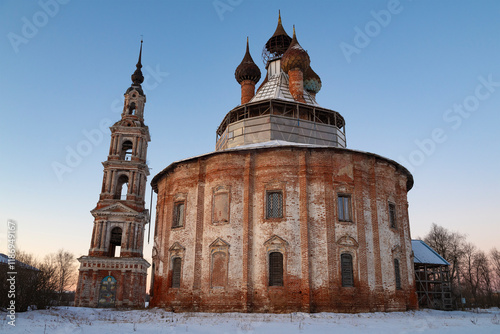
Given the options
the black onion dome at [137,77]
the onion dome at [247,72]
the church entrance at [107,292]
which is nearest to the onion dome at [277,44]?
the onion dome at [247,72]

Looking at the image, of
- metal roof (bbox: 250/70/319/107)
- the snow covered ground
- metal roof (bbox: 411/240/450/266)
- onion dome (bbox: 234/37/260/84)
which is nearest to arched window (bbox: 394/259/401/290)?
the snow covered ground

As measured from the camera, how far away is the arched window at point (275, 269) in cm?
1841

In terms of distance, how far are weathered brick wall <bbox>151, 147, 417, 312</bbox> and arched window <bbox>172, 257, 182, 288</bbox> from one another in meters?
0.23

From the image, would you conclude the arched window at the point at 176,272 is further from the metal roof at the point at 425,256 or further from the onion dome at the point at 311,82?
the onion dome at the point at 311,82

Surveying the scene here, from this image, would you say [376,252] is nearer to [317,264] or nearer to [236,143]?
[317,264]

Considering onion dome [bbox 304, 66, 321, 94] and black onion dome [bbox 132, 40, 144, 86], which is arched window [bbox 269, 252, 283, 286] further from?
black onion dome [bbox 132, 40, 144, 86]

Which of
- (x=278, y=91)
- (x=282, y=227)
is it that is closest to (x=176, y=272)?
(x=282, y=227)

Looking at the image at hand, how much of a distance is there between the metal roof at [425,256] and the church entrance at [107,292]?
2035cm

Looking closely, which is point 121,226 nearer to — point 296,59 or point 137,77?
point 137,77

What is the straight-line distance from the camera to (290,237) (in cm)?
1873

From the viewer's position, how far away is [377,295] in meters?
18.5

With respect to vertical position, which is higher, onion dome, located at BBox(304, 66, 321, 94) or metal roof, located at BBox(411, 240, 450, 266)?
onion dome, located at BBox(304, 66, 321, 94)

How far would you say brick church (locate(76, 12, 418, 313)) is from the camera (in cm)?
1822

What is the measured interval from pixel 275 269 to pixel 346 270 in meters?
3.29
